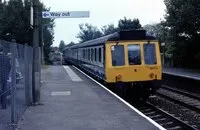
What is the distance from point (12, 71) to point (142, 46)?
35.4ft

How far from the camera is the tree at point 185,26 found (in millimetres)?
47281

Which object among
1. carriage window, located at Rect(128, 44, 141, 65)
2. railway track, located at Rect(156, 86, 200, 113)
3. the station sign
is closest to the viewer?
the station sign

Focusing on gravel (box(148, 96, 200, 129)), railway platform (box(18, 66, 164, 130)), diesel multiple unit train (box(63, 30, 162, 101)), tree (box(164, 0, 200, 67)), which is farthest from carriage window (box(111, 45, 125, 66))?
tree (box(164, 0, 200, 67))

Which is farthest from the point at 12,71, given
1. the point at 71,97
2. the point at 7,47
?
the point at 71,97

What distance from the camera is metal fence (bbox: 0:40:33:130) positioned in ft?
30.7

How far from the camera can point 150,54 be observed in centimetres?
2155

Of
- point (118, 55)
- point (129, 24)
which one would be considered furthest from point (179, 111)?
point (129, 24)

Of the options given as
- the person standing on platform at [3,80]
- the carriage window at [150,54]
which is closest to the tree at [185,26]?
the carriage window at [150,54]

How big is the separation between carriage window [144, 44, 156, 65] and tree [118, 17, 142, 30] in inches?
2302

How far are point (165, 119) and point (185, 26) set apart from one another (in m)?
33.3

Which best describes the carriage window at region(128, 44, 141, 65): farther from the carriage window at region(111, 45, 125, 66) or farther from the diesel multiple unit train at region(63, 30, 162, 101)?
the carriage window at region(111, 45, 125, 66)

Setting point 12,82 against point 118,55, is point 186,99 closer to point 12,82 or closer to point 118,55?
point 118,55

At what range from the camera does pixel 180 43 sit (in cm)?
5159

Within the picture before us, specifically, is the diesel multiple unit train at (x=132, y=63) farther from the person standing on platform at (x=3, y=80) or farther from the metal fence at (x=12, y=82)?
the person standing on platform at (x=3, y=80)
